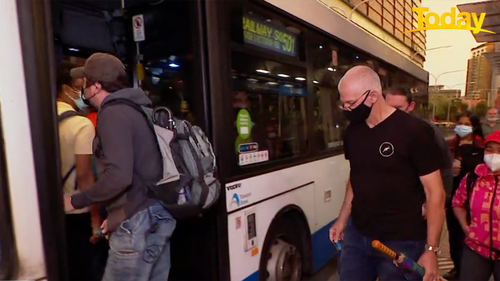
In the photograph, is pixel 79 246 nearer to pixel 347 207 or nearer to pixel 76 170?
pixel 76 170

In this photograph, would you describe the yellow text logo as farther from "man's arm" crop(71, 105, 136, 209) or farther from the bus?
"man's arm" crop(71, 105, 136, 209)

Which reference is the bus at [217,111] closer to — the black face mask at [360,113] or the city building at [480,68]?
the black face mask at [360,113]

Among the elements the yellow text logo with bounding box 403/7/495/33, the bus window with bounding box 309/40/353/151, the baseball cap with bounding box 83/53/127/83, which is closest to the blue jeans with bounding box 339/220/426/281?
the bus window with bounding box 309/40/353/151

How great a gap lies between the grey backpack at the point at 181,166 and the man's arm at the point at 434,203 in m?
1.10

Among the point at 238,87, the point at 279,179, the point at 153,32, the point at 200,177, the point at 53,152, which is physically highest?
the point at 153,32

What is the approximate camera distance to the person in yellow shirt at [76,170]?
8.18ft

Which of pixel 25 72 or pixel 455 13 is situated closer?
pixel 25 72

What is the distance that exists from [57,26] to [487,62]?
28.9ft

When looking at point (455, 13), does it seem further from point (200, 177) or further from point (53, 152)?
point (53, 152)

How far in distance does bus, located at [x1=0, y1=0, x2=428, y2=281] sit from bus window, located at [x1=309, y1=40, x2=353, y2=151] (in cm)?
2

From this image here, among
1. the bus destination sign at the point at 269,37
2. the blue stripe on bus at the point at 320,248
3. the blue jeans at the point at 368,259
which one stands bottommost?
the blue stripe on bus at the point at 320,248

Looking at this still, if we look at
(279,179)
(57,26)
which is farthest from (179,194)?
(57,26)

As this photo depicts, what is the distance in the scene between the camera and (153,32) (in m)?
2.76

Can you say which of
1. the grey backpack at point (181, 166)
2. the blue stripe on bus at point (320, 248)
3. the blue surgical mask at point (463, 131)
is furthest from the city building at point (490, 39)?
the grey backpack at point (181, 166)
